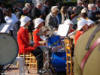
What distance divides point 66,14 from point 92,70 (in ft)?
31.6

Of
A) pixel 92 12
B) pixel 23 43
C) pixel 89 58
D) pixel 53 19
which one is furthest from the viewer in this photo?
pixel 92 12

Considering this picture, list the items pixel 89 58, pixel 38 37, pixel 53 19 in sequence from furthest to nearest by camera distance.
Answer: pixel 53 19 → pixel 38 37 → pixel 89 58

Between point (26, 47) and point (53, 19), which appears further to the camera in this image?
point (53, 19)

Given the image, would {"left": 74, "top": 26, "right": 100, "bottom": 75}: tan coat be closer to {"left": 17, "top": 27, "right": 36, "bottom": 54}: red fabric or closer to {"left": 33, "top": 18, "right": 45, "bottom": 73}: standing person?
{"left": 17, "top": 27, "right": 36, "bottom": 54}: red fabric

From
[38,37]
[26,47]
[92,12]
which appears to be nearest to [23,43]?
[26,47]

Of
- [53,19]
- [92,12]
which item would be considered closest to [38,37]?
[53,19]

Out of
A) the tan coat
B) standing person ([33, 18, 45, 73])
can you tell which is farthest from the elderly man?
the tan coat

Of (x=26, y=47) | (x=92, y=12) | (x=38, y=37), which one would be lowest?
(x=26, y=47)

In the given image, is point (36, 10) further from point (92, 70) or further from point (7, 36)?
point (92, 70)

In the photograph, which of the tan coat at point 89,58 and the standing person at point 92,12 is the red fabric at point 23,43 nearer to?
the standing person at point 92,12

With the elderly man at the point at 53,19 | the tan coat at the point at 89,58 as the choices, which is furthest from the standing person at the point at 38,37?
the tan coat at the point at 89,58

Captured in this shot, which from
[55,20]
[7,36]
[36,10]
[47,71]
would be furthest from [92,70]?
[36,10]

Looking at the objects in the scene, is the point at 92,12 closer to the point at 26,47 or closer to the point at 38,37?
the point at 38,37

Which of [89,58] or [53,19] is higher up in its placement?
[89,58]
